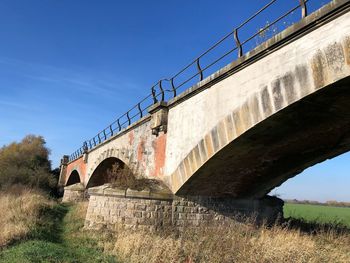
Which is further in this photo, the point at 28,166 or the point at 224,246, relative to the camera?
the point at 28,166

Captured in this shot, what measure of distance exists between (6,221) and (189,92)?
6.96 metres

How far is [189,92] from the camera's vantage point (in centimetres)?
1137

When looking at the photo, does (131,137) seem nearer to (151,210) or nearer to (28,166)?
(151,210)

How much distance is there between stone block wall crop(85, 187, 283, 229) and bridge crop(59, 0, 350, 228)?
0.05 metres

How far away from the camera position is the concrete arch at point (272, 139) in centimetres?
693

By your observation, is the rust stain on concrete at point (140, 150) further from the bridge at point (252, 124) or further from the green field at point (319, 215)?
the green field at point (319, 215)

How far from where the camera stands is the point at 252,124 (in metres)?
8.15

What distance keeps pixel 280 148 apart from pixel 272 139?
781mm

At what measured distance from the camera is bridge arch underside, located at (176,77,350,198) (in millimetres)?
7408

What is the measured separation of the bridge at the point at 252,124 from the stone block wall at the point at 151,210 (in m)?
0.05

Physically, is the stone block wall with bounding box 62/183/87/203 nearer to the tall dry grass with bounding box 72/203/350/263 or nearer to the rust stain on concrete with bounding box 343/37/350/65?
the tall dry grass with bounding box 72/203/350/263

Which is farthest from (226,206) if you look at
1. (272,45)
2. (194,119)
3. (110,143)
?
(110,143)

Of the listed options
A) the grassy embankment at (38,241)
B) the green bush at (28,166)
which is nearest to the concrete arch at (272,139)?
the grassy embankment at (38,241)

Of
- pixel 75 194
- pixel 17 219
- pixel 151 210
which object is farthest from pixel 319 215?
pixel 75 194
